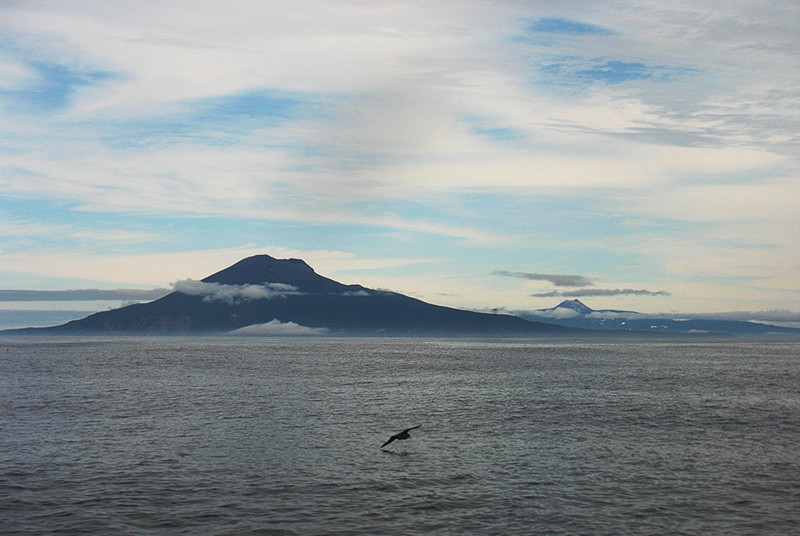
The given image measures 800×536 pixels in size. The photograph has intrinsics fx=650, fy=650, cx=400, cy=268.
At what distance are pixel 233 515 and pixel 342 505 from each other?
185 inches

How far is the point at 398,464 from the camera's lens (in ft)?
120

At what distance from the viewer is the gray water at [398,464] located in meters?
26.7

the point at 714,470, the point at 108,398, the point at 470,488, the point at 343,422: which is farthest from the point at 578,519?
the point at 108,398

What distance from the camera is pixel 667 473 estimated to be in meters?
34.8

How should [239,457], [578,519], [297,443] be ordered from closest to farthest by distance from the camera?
1. [578,519]
2. [239,457]
3. [297,443]

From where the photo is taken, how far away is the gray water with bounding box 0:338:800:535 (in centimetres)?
2672

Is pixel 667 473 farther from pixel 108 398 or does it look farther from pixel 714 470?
pixel 108 398

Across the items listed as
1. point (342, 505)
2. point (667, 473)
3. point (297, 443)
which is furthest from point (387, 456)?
point (667, 473)

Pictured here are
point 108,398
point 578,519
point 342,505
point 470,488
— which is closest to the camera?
point 578,519

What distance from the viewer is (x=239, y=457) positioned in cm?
3841

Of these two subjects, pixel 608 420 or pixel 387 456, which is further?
pixel 608 420

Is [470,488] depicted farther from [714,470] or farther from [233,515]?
[714,470]

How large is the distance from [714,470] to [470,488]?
564 inches

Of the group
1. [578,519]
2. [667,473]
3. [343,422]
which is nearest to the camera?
[578,519]
